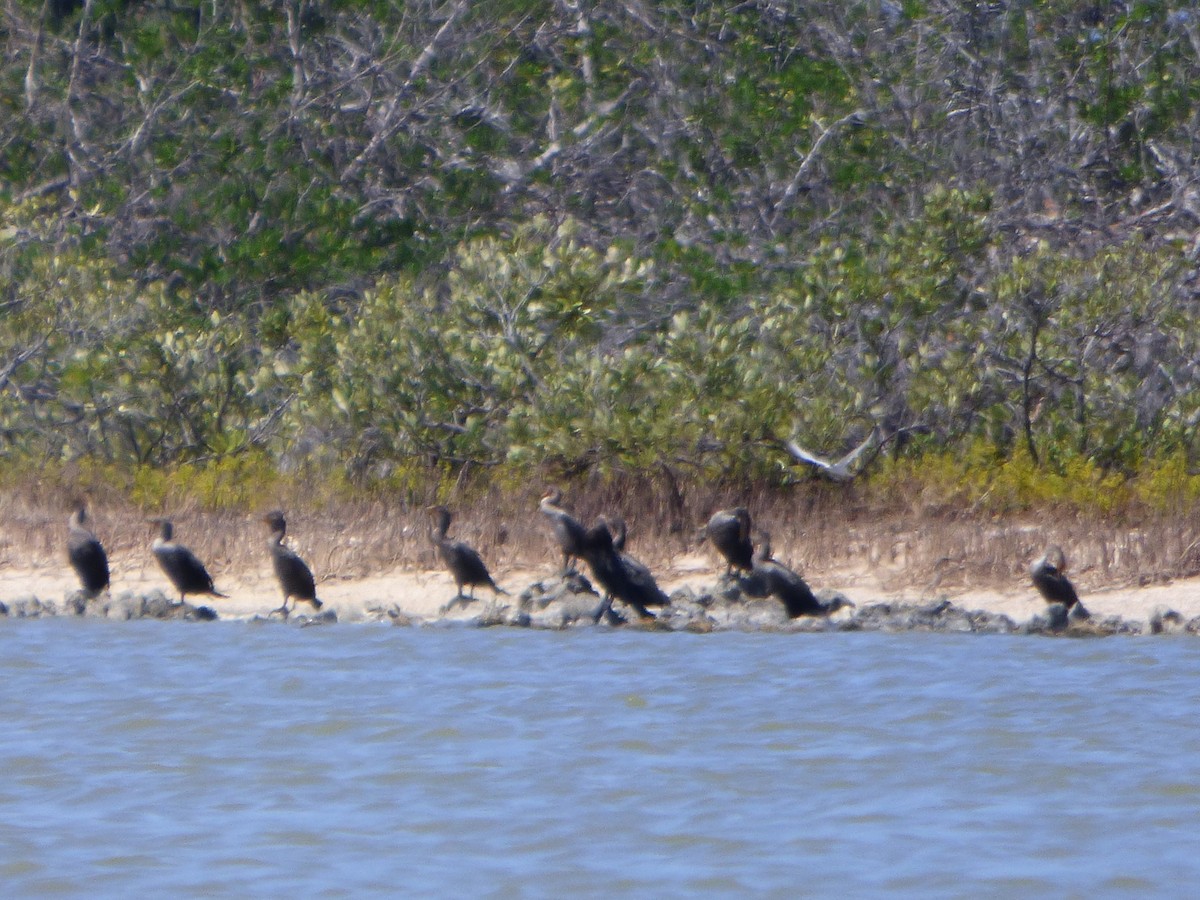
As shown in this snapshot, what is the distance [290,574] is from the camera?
531 inches

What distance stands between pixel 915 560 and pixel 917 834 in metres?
6.38

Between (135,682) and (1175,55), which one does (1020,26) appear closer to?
(1175,55)

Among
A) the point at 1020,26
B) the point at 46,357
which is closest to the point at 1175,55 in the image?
the point at 1020,26

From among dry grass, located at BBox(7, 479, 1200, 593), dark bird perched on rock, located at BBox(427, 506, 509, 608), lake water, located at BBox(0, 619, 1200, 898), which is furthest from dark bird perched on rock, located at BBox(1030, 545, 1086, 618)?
dark bird perched on rock, located at BBox(427, 506, 509, 608)

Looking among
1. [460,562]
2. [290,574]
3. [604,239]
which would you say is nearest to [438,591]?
[460,562]

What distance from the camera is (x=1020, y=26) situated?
859 inches

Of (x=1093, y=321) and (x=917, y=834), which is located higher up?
(x=1093, y=321)

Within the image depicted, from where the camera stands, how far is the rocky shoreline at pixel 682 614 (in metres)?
12.5

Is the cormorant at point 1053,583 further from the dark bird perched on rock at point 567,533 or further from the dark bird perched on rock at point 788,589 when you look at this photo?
the dark bird perched on rock at point 567,533

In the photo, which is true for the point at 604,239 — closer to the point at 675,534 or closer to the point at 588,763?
the point at 675,534

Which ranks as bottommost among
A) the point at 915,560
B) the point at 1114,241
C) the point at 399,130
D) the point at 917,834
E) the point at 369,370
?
the point at 917,834

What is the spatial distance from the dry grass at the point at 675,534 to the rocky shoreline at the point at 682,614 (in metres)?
0.76

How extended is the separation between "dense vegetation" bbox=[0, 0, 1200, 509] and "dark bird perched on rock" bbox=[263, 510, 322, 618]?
2768mm

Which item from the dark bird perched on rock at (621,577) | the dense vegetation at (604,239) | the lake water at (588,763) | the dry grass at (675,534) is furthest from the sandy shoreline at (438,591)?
the dense vegetation at (604,239)
